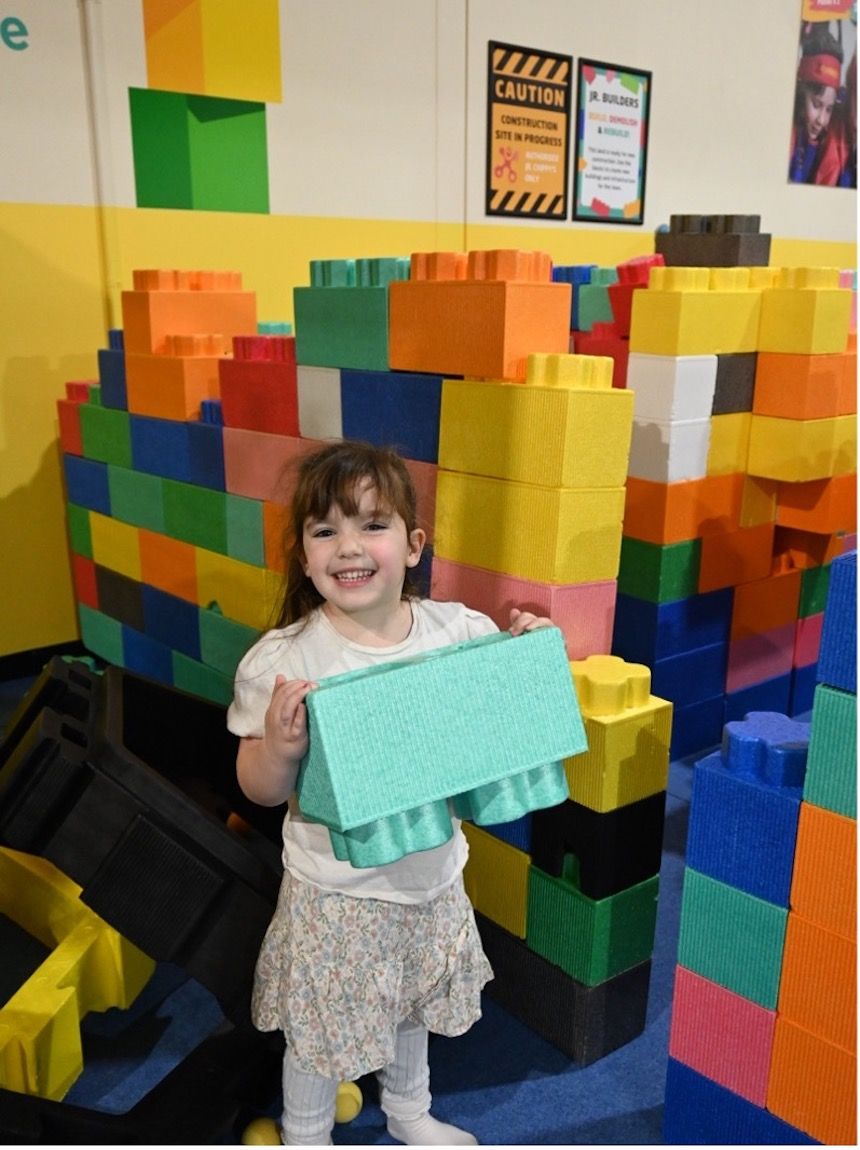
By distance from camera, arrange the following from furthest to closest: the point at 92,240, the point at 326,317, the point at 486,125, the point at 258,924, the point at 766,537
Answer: the point at 486,125 → the point at 92,240 → the point at 766,537 → the point at 326,317 → the point at 258,924

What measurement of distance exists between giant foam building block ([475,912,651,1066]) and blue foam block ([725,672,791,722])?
88cm

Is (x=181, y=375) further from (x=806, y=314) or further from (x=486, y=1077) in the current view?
(x=486, y=1077)

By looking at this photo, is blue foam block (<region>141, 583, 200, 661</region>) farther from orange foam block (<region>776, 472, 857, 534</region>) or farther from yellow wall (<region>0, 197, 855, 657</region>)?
orange foam block (<region>776, 472, 857, 534</region>)

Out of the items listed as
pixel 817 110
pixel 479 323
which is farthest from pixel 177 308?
pixel 817 110

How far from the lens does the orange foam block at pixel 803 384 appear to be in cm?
182

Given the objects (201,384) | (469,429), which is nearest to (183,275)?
(201,384)

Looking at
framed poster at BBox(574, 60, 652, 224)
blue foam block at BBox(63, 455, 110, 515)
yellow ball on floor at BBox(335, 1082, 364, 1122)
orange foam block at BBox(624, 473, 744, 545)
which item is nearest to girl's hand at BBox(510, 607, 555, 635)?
yellow ball on floor at BBox(335, 1082, 364, 1122)

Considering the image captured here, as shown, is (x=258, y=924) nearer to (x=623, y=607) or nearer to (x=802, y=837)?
(x=802, y=837)

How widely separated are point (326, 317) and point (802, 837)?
976mm

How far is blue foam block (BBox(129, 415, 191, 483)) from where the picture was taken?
189cm

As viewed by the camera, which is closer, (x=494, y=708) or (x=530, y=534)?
(x=494, y=708)

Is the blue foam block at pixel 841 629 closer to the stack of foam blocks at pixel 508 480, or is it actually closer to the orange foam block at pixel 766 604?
the stack of foam blocks at pixel 508 480

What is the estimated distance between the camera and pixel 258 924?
1164 millimetres

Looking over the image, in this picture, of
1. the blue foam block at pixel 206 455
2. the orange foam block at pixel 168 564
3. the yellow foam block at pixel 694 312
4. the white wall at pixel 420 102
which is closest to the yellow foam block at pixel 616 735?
the yellow foam block at pixel 694 312
